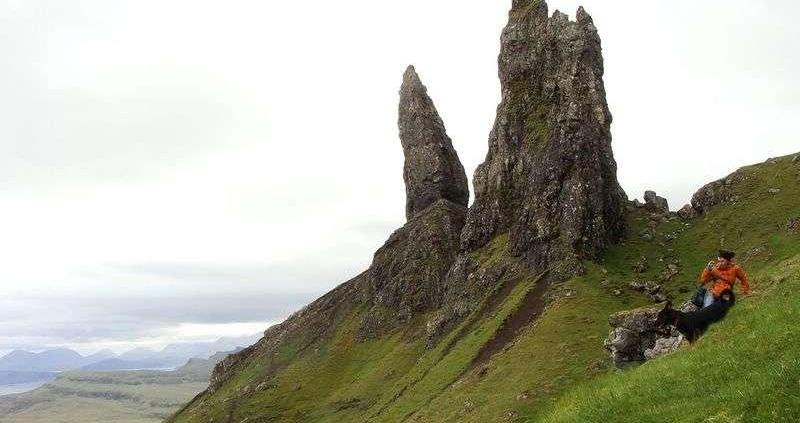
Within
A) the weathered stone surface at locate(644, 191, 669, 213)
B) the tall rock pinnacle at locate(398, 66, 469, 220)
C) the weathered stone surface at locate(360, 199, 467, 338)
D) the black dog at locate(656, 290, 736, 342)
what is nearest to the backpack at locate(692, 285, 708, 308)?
the black dog at locate(656, 290, 736, 342)

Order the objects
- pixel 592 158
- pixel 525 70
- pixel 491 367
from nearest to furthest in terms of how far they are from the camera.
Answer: pixel 491 367 < pixel 592 158 < pixel 525 70

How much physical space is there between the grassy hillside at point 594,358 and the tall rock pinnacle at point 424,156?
49.6m

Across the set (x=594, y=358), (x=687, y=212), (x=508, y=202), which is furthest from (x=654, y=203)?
(x=594, y=358)

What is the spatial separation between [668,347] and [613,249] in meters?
62.5

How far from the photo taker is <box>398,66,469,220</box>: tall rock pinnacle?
174 m

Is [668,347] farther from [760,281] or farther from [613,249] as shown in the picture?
[613,249]

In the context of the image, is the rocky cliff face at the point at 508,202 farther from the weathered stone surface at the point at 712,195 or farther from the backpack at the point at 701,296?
the backpack at the point at 701,296

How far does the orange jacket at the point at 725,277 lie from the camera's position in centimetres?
3173

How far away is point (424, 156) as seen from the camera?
177 metres

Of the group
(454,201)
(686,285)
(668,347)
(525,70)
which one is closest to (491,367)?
(686,285)

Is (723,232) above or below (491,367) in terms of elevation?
above

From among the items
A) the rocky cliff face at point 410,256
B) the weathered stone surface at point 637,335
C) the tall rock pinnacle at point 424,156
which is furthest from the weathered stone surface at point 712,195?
the tall rock pinnacle at point 424,156

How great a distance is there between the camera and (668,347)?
123 ft

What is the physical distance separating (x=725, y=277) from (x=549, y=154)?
8003 centimetres
